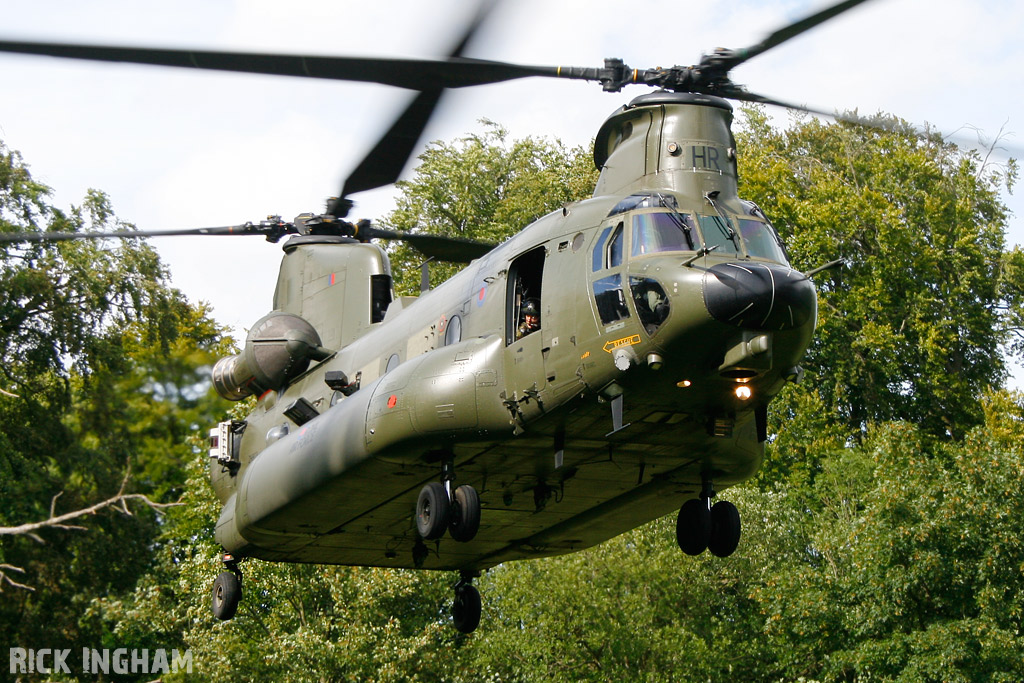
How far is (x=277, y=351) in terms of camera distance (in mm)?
19625

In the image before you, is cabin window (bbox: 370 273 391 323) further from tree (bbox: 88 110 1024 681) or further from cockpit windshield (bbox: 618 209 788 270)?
tree (bbox: 88 110 1024 681)

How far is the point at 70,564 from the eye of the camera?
35375 mm

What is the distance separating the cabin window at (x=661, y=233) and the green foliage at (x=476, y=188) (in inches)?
927

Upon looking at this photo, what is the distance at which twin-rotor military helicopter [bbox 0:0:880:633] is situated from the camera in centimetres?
1246

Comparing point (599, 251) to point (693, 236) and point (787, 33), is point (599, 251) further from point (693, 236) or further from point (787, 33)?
point (787, 33)

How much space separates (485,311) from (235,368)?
6.91 m

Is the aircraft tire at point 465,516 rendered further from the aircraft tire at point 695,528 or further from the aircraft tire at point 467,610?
the aircraft tire at point 467,610

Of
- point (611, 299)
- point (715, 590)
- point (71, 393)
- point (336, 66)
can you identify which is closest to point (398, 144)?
point (336, 66)

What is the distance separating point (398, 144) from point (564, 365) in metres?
2.75

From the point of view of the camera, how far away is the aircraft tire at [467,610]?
1819 cm

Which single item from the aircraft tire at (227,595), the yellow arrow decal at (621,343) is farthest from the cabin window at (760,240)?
the aircraft tire at (227,595)

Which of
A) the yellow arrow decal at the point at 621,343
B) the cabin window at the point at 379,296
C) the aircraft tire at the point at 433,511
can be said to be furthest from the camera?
the cabin window at the point at 379,296

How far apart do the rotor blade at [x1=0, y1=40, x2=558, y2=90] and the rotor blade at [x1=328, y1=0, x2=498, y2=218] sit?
248 mm

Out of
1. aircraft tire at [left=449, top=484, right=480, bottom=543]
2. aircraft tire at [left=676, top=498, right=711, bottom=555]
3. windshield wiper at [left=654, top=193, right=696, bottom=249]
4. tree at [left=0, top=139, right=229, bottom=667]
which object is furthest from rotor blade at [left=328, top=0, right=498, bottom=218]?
tree at [left=0, top=139, right=229, bottom=667]
